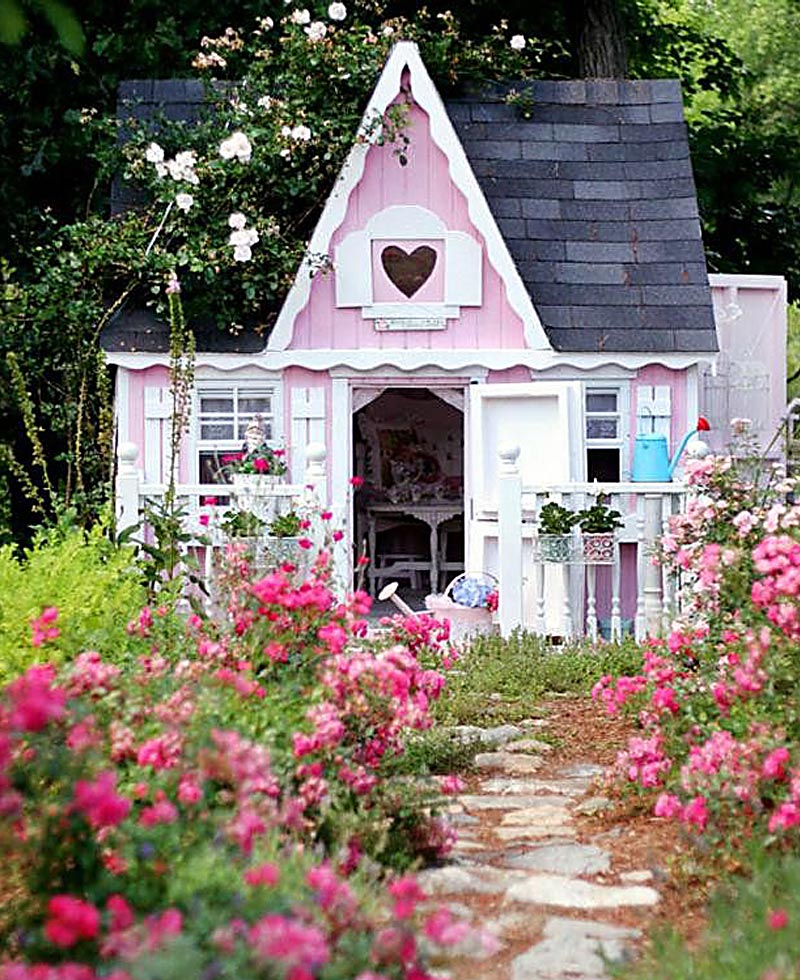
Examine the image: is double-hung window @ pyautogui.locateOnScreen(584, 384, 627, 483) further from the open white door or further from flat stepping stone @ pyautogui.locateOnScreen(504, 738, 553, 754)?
flat stepping stone @ pyautogui.locateOnScreen(504, 738, 553, 754)

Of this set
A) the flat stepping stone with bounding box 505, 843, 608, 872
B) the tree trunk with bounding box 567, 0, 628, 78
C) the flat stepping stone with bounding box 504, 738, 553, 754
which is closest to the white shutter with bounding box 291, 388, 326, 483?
the flat stepping stone with bounding box 504, 738, 553, 754

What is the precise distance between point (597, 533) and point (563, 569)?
0.35 m

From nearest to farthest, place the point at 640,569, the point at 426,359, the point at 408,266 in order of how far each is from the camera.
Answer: the point at 640,569, the point at 426,359, the point at 408,266

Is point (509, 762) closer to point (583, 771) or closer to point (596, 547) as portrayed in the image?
point (583, 771)

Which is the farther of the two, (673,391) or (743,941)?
(673,391)

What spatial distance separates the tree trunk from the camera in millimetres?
16656

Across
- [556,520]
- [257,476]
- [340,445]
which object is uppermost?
[340,445]

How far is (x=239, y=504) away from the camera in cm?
1073

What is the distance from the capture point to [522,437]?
12.1 meters

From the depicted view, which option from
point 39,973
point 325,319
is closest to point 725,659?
point 39,973

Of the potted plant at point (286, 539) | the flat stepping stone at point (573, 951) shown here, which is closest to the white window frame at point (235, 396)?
the potted plant at point (286, 539)

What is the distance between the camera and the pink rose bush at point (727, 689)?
5.33 metres

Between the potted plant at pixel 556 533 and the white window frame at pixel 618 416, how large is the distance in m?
1.57

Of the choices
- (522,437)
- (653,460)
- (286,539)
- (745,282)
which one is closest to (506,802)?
(286,539)
